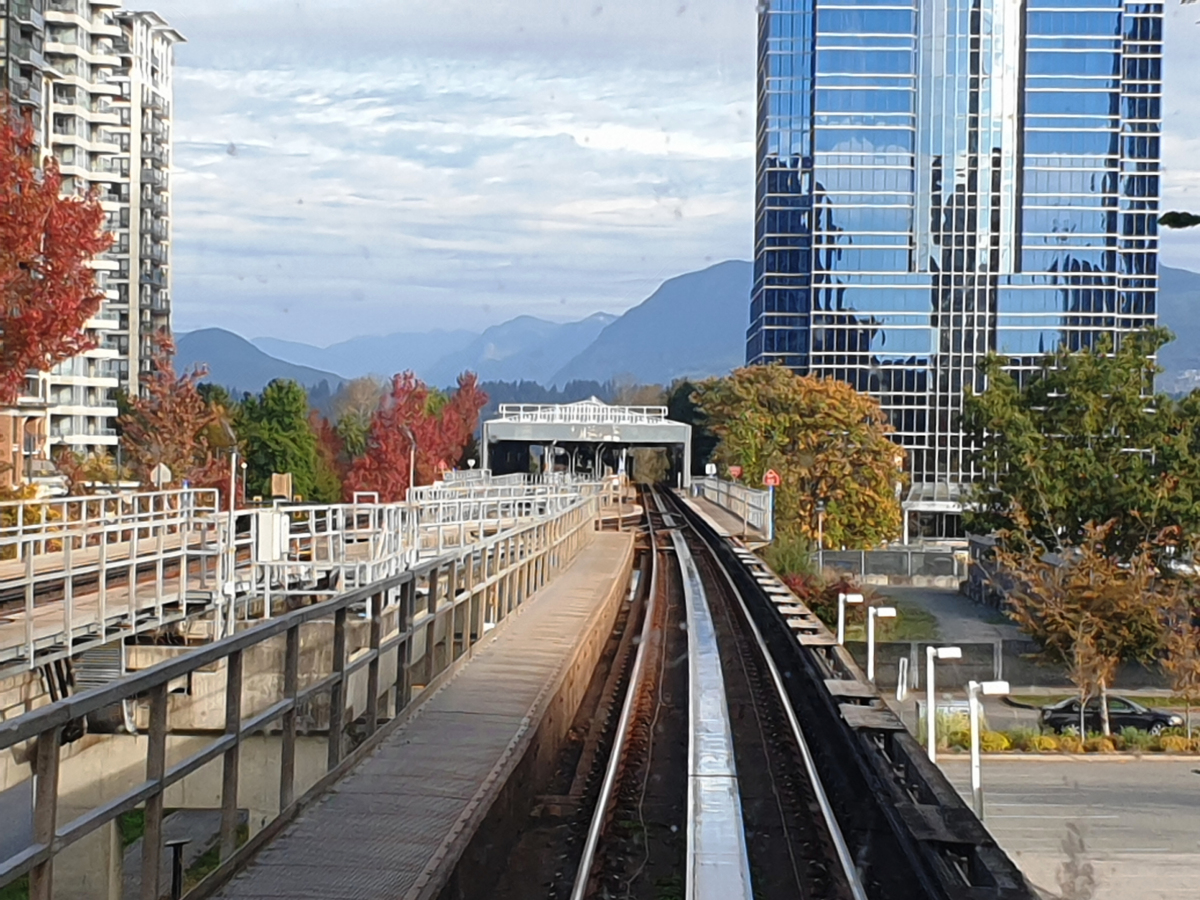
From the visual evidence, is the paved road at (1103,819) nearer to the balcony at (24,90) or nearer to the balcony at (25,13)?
the balcony at (24,90)

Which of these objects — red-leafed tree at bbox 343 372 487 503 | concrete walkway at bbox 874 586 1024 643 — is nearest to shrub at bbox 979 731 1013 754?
concrete walkway at bbox 874 586 1024 643

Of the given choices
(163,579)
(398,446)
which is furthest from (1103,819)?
(398,446)

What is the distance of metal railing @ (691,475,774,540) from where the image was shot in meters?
45.3

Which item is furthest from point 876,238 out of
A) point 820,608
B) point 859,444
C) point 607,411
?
point 820,608

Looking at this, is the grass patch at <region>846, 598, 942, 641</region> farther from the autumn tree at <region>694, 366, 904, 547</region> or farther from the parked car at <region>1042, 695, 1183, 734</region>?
the autumn tree at <region>694, 366, 904, 547</region>

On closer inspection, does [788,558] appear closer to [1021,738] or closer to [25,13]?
[1021,738]

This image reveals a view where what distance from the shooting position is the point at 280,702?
296 inches

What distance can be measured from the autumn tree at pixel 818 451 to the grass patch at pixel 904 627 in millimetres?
15785

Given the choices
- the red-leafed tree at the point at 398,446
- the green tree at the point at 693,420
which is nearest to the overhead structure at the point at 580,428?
the red-leafed tree at the point at 398,446

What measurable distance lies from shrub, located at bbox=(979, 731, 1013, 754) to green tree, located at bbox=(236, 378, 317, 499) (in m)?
54.4

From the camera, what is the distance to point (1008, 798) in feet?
78.3

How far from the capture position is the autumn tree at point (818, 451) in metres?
67.3

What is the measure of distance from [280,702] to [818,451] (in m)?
64.4

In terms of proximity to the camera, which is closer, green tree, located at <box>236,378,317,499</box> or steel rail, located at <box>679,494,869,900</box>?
steel rail, located at <box>679,494,869,900</box>
